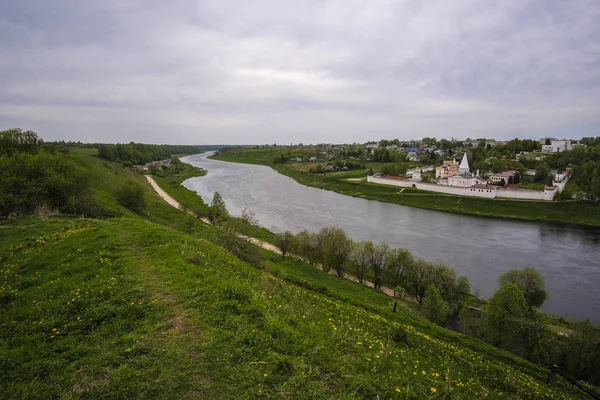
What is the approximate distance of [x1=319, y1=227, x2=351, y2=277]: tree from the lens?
2625 centimetres

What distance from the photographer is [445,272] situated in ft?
72.4

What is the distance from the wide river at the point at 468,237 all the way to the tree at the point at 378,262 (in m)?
7.59

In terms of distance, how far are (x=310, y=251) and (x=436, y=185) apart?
4649 centimetres

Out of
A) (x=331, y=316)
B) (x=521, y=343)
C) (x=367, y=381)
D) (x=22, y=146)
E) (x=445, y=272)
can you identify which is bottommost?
(x=521, y=343)

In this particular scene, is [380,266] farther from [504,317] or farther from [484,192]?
[484,192]

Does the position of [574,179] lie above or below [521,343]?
above

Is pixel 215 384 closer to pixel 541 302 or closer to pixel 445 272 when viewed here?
pixel 445 272

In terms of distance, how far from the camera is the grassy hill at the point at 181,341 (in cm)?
467

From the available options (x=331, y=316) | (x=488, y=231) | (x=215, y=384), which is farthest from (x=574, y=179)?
(x=215, y=384)

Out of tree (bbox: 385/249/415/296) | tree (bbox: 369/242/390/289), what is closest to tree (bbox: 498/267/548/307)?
tree (bbox: 385/249/415/296)

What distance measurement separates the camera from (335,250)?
26.3 m


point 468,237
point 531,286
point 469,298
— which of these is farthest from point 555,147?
point 469,298

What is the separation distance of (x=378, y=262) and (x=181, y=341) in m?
21.3

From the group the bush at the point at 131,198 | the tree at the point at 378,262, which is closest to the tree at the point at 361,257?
the tree at the point at 378,262
